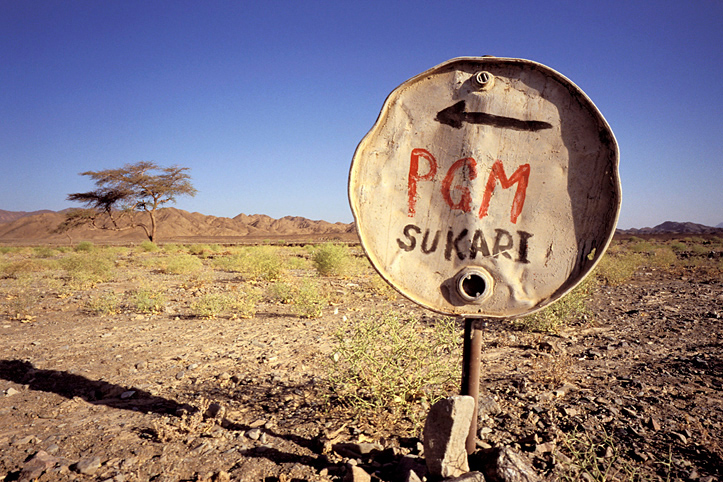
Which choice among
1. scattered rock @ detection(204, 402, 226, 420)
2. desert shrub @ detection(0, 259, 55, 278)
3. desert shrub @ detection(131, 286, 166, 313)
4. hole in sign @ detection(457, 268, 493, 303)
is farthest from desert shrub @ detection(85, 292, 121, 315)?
desert shrub @ detection(0, 259, 55, 278)

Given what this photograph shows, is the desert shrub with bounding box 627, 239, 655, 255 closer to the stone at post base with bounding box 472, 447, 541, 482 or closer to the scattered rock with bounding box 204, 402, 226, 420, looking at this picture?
the stone at post base with bounding box 472, 447, 541, 482

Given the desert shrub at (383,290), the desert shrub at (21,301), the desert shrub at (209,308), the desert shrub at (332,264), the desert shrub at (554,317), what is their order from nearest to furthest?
the desert shrub at (554,317) → the desert shrub at (209,308) → the desert shrub at (21,301) → the desert shrub at (383,290) → the desert shrub at (332,264)

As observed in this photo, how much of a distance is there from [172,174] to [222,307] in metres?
27.1

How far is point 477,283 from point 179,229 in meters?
79.6

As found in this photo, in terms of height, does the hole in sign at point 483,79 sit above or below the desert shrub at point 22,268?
above

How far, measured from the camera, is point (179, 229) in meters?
73.8

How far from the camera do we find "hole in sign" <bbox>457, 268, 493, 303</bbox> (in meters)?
1.68

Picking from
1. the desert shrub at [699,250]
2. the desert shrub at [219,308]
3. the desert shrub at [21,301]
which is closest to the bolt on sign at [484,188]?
the desert shrub at [219,308]

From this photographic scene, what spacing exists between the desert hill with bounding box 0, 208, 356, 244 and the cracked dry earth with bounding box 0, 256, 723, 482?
184ft

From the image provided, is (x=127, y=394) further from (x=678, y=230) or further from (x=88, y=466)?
(x=678, y=230)

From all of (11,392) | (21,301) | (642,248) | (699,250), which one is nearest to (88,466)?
(11,392)

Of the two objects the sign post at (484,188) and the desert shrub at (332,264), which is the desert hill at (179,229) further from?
the sign post at (484,188)

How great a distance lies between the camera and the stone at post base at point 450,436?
188cm

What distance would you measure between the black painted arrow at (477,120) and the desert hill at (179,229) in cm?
5930
